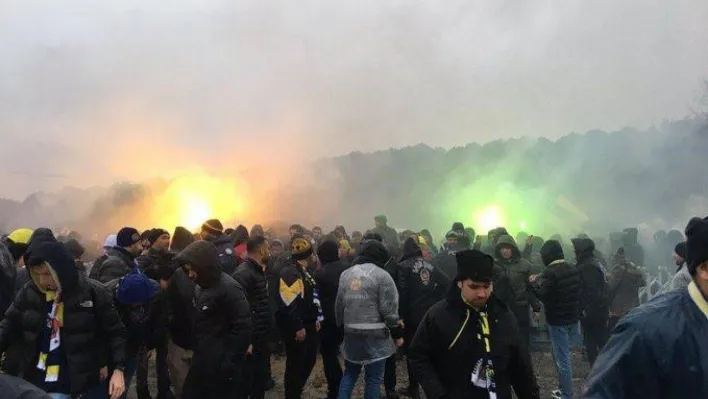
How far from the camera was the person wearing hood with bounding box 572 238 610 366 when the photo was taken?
23.2 ft

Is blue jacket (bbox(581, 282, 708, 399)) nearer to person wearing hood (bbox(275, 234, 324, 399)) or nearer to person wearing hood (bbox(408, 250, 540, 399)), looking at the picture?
person wearing hood (bbox(408, 250, 540, 399))

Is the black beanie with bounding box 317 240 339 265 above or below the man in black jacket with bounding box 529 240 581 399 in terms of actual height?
above

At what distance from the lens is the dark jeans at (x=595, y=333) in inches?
281

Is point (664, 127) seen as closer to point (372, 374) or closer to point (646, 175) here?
point (646, 175)

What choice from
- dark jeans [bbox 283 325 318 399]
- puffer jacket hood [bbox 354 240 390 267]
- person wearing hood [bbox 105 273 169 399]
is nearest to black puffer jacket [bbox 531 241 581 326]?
puffer jacket hood [bbox 354 240 390 267]

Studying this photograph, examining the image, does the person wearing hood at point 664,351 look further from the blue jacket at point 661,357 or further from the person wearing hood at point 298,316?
the person wearing hood at point 298,316

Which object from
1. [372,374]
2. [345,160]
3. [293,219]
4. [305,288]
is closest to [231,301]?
[305,288]

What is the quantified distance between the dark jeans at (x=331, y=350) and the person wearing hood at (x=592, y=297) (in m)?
3.69

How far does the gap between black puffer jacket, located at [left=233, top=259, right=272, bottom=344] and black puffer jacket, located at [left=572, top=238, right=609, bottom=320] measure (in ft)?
15.3

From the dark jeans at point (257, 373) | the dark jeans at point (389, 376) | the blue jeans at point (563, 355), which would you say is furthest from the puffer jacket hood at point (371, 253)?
the blue jeans at point (563, 355)

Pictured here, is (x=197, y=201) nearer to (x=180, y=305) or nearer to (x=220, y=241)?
(x=220, y=241)

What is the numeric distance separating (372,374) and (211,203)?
19663 mm

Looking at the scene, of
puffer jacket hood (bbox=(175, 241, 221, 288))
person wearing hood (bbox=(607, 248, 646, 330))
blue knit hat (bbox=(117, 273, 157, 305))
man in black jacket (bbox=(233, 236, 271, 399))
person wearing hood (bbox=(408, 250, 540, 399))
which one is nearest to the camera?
person wearing hood (bbox=(408, 250, 540, 399))

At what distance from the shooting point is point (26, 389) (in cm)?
163
